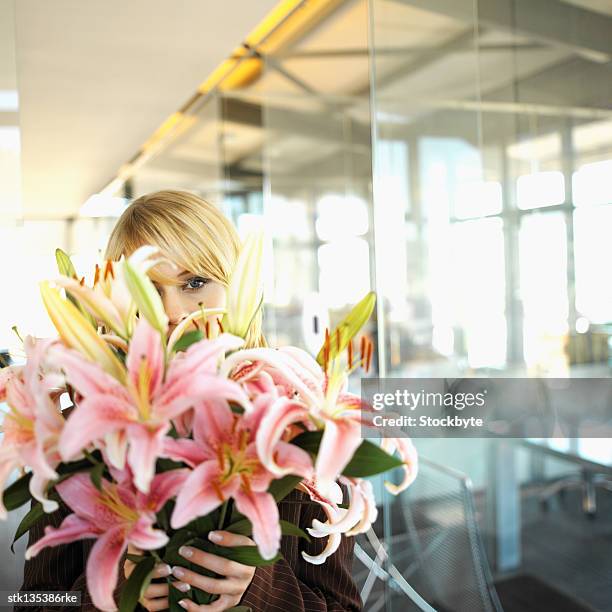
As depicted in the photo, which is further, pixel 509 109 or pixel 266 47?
pixel 266 47

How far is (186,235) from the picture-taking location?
1064 millimetres

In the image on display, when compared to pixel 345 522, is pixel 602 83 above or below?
above

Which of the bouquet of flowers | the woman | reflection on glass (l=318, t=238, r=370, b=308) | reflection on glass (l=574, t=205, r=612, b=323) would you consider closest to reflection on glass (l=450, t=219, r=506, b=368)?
reflection on glass (l=574, t=205, r=612, b=323)

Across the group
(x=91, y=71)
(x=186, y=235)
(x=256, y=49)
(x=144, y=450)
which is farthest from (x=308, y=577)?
(x=256, y=49)

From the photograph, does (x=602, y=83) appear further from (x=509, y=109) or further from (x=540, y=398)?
(x=540, y=398)

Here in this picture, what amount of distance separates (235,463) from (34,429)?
0.17 m

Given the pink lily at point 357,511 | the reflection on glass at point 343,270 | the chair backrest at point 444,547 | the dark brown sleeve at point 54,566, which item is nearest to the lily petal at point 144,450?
the pink lily at point 357,511

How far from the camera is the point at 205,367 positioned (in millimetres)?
495

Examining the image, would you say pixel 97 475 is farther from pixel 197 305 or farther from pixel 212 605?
pixel 197 305

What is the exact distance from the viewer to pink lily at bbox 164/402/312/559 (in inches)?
19.7

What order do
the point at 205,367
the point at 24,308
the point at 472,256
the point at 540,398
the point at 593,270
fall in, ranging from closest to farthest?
the point at 205,367 → the point at 24,308 → the point at 593,270 → the point at 540,398 → the point at 472,256

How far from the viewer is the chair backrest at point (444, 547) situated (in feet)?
7.02

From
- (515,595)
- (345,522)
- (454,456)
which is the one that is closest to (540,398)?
(454,456)

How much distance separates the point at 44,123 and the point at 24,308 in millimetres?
553
